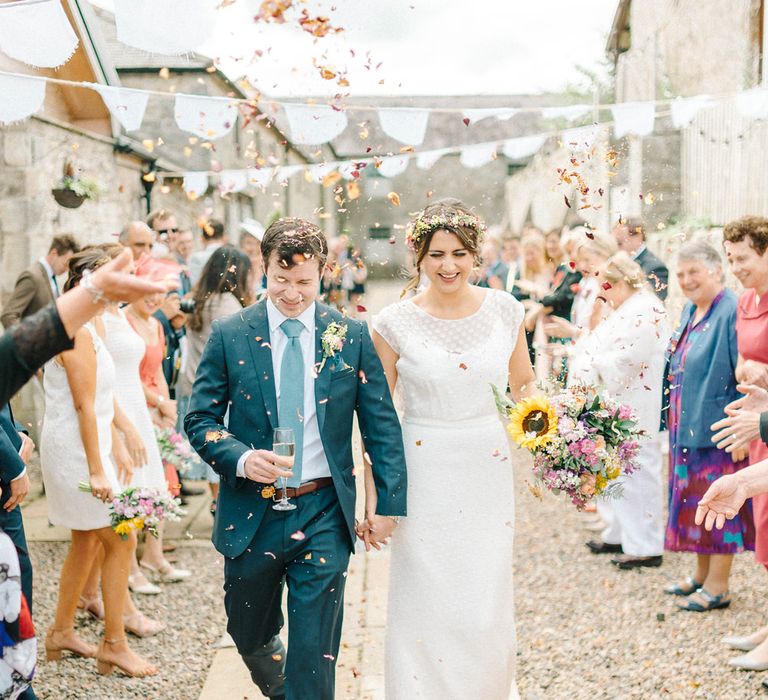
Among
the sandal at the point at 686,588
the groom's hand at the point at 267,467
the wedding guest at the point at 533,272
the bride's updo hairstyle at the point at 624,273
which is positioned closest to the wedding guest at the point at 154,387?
the groom's hand at the point at 267,467

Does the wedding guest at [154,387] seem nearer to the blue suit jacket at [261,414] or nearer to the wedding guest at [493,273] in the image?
the blue suit jacket at [261,414]

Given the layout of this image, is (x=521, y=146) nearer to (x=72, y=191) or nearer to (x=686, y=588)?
(x=72, y=191)

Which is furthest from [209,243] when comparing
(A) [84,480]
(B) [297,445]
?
(B) [297,445]

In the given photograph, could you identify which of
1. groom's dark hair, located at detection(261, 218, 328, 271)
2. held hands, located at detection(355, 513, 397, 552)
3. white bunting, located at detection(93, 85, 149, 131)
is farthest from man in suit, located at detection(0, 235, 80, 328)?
held hands, located at detection(355, 513, 397, 552)

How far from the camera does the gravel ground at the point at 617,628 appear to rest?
425 centimetres

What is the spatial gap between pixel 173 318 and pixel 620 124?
14.3ft

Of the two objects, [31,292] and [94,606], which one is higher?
[31,292]

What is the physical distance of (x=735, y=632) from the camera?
16.0ft

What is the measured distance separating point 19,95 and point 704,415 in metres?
4.62

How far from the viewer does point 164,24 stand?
4.62m

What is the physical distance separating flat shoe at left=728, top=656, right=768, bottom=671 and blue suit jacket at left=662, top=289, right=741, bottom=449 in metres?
1.25

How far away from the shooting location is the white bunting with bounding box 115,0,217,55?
177 inches

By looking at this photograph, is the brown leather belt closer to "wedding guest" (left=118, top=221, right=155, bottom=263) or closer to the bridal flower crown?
the bridal flower crown

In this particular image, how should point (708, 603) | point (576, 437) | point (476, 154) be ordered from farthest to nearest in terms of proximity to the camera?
1. point (476, 154)
2. point (708, 603)
3. point (576, 437)
